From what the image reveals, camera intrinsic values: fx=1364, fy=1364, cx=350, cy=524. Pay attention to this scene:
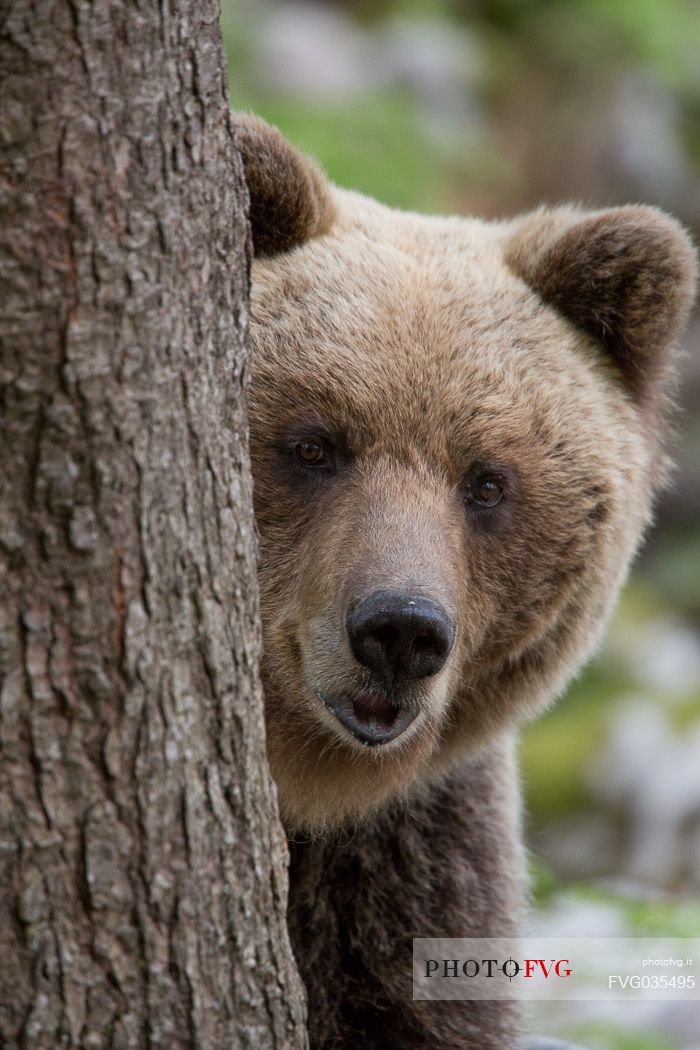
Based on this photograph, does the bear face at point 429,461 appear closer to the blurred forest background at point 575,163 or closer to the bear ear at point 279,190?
the bear ear at point 279,190

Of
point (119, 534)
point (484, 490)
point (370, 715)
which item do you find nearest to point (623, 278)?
point (484, 490)

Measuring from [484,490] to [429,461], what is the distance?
0.73ft

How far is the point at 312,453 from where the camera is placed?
3832 mm

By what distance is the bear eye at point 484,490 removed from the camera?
396 cm

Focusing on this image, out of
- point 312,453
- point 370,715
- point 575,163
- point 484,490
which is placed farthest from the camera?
point 575,163

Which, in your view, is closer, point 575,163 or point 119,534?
point 119,534

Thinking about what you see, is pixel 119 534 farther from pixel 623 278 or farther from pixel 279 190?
pixel 623 278

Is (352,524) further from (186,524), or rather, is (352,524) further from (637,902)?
(637,902)

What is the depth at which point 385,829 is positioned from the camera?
4.36m

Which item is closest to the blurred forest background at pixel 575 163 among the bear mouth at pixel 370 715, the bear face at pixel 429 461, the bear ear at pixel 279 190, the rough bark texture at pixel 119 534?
the bear face at pixel 429 461

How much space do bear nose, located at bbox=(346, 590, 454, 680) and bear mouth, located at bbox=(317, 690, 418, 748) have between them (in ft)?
0.43

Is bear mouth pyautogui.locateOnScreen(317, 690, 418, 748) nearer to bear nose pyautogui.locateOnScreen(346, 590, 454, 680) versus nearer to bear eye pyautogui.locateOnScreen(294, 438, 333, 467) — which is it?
bear nose pyautogui.locateOnScreen(346, 590, 454, 680)

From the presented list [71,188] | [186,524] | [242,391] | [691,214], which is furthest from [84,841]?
[691,214]

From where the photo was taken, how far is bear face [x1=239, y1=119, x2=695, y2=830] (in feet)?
12.0
